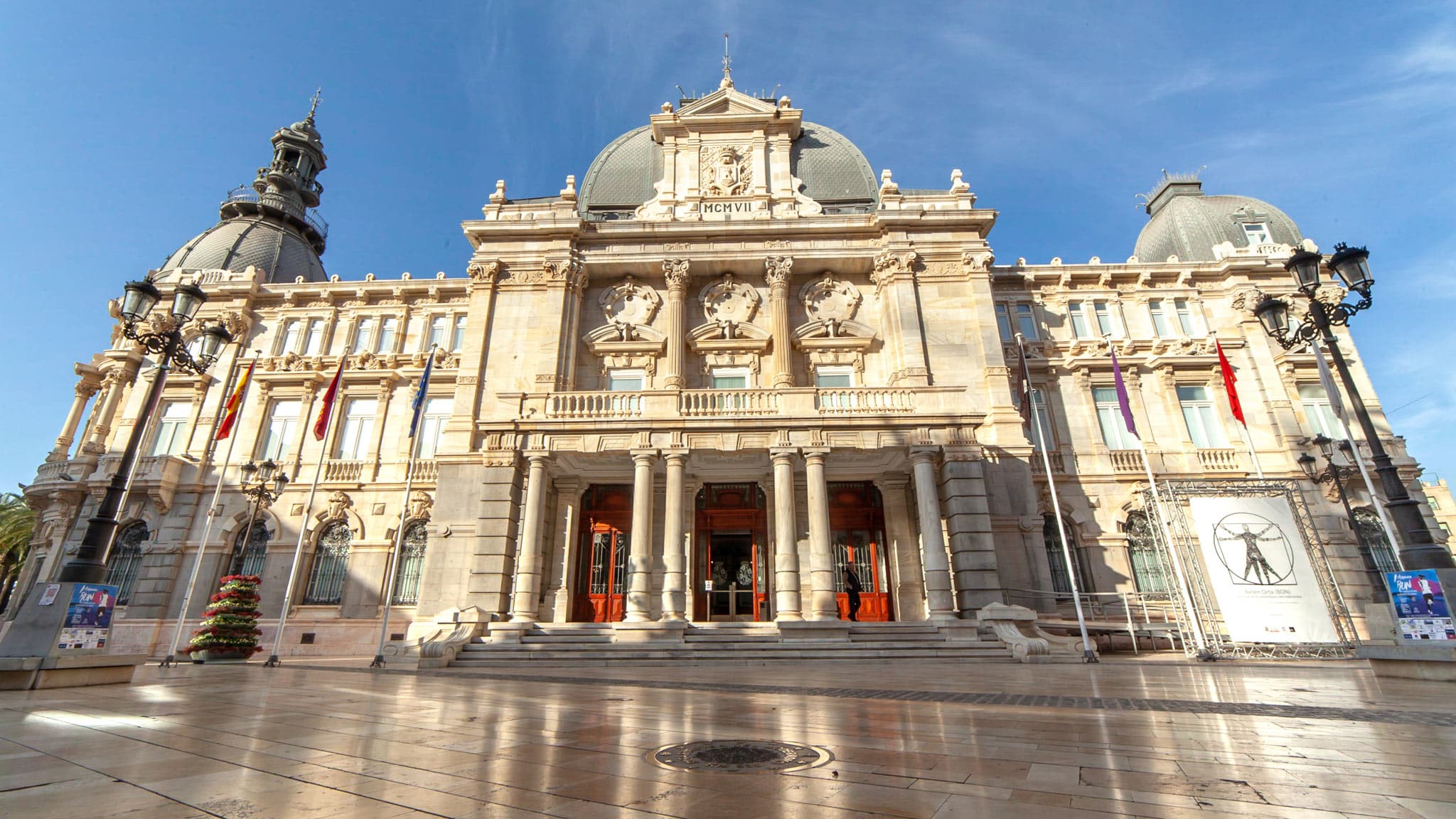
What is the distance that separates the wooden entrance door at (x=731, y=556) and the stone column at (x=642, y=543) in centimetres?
350

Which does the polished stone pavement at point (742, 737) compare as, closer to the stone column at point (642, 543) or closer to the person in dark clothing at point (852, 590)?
the stone column at point (642, 543)

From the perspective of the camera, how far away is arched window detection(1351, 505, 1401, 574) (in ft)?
73.2

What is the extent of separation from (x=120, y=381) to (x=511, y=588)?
2189 centimetres

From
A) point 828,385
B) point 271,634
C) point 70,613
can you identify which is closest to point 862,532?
point 828,385

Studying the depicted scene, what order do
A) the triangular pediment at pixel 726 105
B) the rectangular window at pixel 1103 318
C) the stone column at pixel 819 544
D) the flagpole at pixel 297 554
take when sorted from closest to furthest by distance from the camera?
the stone column at pixel 819 544 < the flagpole at pixel 297 554 < the rectangular window at pixel 1103 318 < the triangular pediment at pixel 726 105

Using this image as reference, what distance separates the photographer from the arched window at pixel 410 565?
2381 cm

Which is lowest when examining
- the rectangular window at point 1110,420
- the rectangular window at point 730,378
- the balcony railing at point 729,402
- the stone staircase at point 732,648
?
the stone staircase at point 732,648

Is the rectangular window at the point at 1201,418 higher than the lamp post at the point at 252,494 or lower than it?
higher

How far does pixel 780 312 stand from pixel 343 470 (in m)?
18.3

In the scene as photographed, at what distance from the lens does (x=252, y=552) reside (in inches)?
953

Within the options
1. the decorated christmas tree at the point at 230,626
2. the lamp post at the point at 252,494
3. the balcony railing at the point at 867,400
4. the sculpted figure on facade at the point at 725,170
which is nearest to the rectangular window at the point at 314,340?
the lamp post at the point at 252,494

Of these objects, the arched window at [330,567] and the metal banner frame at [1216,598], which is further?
the arched window at [330,567]

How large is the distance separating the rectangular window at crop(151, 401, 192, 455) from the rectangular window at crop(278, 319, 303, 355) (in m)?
4.19

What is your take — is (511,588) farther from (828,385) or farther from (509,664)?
(828,385)
